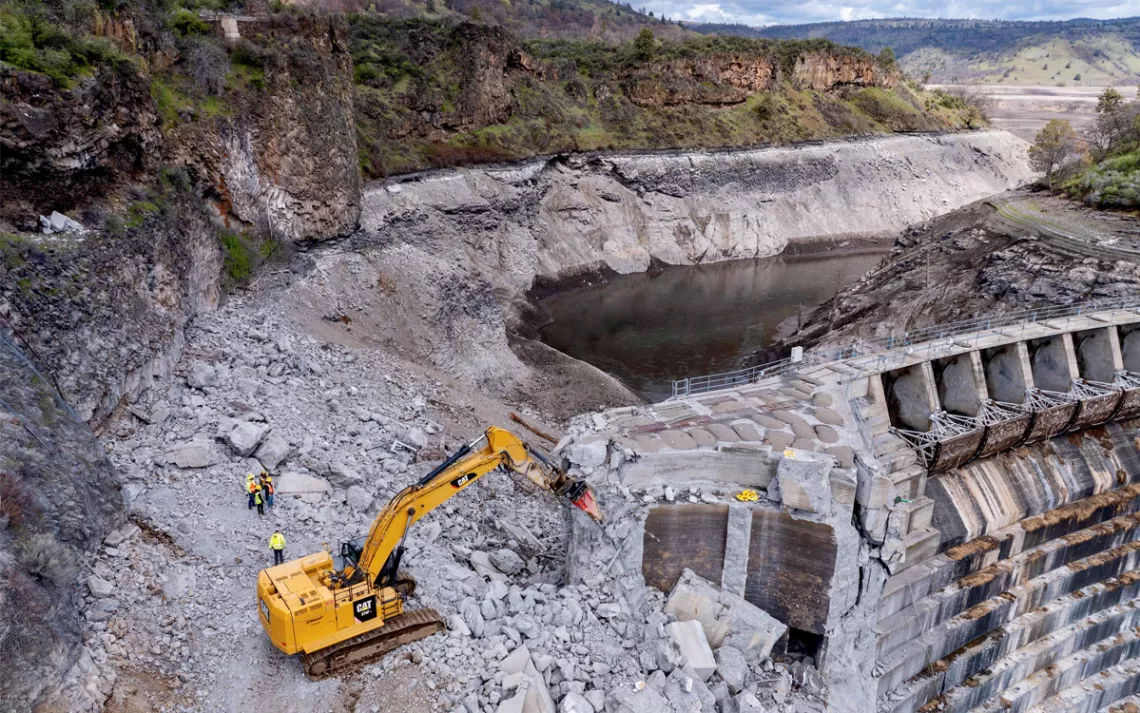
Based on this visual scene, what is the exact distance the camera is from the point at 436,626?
46.2ft

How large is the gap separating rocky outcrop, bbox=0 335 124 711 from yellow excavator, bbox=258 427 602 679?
294 centimetres

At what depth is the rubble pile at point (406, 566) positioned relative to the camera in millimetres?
13008

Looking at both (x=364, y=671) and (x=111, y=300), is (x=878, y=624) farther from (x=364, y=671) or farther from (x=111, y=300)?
(x=111, y=300)

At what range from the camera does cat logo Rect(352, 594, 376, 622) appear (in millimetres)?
13320

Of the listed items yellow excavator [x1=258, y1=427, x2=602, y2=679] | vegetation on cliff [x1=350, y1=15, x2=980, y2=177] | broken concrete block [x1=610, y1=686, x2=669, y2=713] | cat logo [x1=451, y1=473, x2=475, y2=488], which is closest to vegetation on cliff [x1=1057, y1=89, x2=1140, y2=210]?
vegetation on cliff [x1=350, y1=15, x2=980, y2=177]

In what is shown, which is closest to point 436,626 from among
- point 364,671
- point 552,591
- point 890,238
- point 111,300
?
point 364,671

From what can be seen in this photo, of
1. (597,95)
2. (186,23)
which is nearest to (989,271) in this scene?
(186,23)

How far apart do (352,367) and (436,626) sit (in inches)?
547

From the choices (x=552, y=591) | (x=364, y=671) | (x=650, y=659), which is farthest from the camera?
(x=552, y=591)

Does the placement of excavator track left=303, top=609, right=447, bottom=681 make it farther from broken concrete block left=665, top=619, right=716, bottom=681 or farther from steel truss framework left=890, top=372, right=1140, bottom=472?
steel truss framework left=890, top=372, right=1140, bottom=472

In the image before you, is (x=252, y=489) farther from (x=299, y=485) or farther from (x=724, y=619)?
(x=724, y=619)

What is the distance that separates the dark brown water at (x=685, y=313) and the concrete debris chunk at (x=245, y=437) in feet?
67.4

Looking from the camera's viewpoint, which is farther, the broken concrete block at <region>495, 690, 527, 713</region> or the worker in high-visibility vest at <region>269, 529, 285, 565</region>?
the worker in high-visibility vest at <region>269, 529, 285, 565</region>

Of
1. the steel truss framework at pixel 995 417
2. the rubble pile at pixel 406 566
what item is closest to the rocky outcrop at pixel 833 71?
A: the steel truss framework at pixel 995 417
